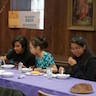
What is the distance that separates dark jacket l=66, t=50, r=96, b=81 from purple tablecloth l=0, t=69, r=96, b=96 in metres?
0.24

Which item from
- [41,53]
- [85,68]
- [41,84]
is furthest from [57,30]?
[41,84]

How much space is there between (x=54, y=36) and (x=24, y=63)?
95 centimetres

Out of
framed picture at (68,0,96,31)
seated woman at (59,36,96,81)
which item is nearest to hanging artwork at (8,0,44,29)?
framed picture at (68,0,96,31)

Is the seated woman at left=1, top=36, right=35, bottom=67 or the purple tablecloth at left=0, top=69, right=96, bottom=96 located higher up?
the seated woman at left=1, top=36, right=35, bottom=67

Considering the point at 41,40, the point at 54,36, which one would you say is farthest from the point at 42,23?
the point at 41,40

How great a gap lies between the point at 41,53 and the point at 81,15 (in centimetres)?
107

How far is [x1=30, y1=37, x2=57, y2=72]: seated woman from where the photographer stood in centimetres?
457

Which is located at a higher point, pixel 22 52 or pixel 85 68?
pixel 22 52

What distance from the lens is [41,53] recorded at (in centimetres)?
465

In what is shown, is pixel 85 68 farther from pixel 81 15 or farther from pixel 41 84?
pixel 81 15

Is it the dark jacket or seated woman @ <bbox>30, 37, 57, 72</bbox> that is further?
seated woman @ <bbox>30, 37, 57, 72</bbox>

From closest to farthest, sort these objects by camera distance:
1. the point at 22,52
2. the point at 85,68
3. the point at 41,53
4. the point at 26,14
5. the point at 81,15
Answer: the point at 85,68 < the point at 41,53 < the point at 22,52 < the point at 81,15 < the point at 26,14

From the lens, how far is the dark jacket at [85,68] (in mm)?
3988

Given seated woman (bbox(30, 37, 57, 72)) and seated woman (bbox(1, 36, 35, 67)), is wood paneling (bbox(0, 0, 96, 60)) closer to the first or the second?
seated woman (bbox(1, 36, 35, 67))
